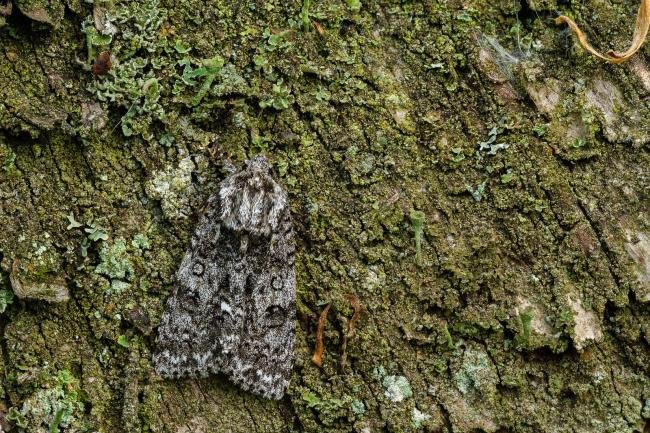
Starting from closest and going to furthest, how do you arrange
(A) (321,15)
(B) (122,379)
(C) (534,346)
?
(B) (122,379) < (C) (534,346) < (A) (321,15)

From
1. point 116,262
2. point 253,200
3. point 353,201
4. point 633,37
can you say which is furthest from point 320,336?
point 633,37

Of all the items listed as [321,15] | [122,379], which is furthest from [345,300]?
[321,15]

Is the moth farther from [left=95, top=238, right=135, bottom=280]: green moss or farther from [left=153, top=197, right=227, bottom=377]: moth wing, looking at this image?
[left=95, top=238, right=135, bottom=280]: green moss

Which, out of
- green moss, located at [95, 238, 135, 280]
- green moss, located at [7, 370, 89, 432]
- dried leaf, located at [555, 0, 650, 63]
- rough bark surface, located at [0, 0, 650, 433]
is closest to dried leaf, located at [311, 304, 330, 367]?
rough bark surface, located at [0, 0, 650, 433]

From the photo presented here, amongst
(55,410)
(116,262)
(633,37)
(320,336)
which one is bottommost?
(55,410)

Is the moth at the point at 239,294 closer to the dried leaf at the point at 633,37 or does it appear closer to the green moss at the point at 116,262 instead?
the green moss at the point at 116,262

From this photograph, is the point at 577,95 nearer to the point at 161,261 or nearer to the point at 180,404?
the point at 161,261

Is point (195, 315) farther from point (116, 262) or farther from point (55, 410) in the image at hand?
point (55, 410)
